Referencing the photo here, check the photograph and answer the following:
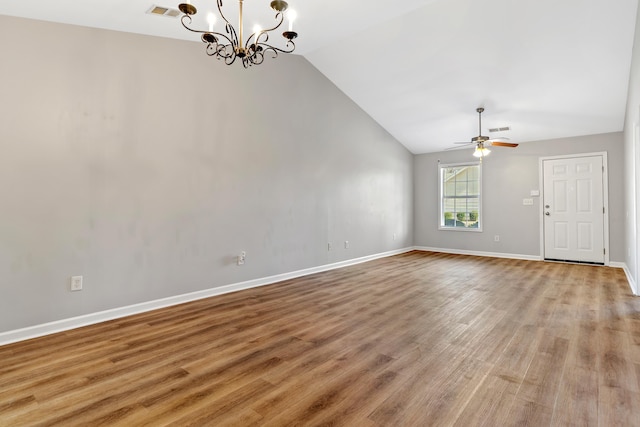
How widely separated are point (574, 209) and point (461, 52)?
417 centimetres

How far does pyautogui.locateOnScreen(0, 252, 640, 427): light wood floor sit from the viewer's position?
68.4 inches

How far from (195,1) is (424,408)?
3682 millimetres

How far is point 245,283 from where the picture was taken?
4.38 m

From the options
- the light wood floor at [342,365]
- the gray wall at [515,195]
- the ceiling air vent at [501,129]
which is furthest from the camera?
the ceiling air vent at [501,129]

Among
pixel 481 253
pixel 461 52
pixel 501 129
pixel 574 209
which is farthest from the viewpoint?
pixel 481 253

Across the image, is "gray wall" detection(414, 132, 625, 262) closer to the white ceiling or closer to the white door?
the white door

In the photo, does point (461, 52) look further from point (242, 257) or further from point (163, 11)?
point (242, 257)

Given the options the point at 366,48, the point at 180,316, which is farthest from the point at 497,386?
the point at 366,48

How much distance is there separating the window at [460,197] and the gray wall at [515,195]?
0.15 metres

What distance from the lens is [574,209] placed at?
638 centimetres

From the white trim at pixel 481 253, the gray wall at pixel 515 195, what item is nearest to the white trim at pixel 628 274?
the gray wall at pixel 515 195

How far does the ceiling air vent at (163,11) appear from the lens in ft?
9.59

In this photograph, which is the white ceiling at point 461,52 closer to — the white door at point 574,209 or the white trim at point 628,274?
the white door at point 574,209

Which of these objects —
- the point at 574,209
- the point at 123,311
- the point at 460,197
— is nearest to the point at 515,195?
the point at 574,209
